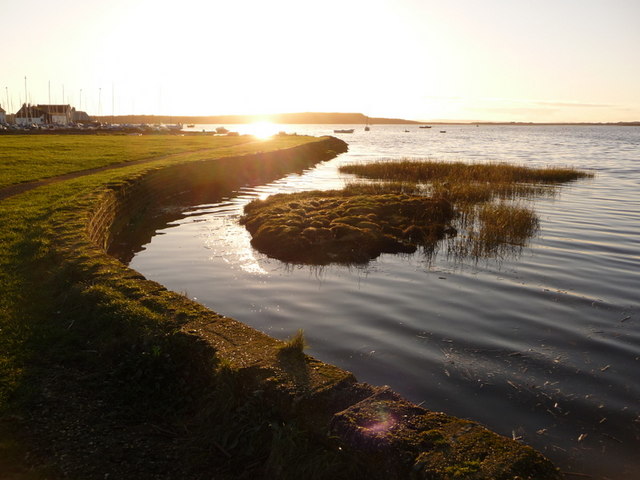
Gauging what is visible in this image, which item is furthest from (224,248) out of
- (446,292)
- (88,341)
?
(88,341)

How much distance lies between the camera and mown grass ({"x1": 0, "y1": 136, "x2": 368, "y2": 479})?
5.06 metres

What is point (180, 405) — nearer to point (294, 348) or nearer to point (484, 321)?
point (294, 348)

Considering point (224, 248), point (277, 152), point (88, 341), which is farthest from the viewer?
point (277, 152)

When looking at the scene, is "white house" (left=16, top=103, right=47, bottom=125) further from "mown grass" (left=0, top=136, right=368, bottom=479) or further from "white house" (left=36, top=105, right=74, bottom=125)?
"mown grass" (left=0, top=136, right=368, bottom=479)

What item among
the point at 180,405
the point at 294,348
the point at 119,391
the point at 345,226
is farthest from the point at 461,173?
the point at 119,391

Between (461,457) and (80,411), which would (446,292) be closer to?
(461,457)

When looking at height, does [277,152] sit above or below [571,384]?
above

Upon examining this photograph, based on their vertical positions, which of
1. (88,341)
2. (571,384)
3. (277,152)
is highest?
(277,152)

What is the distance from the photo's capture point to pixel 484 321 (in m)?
10.1

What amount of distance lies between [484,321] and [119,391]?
6.94m

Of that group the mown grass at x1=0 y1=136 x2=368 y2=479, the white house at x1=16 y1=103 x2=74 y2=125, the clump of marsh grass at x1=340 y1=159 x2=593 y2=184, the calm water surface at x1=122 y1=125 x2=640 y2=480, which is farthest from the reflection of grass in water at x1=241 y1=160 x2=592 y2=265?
the white house at x1=16 y1=103 x2=74 y2=125

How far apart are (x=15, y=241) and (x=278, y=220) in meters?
8.77

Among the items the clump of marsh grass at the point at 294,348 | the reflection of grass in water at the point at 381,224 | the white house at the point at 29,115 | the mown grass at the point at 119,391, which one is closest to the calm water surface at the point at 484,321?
the reflection of grass in water at the point at 381,224

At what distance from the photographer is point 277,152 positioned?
43469 mm
